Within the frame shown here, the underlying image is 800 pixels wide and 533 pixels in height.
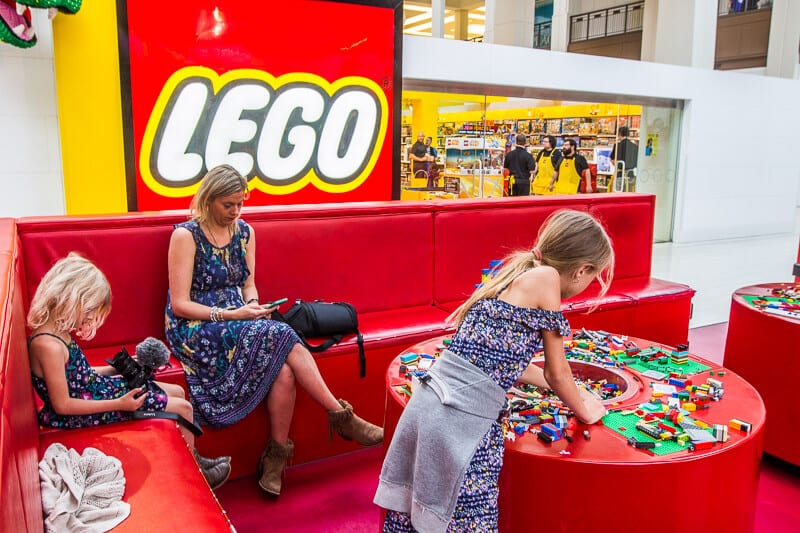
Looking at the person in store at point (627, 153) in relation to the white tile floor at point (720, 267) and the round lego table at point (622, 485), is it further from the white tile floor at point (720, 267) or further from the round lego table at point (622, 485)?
the round lego table at point (622, 485)

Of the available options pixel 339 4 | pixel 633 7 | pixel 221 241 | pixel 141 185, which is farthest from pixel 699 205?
pixel 633 7

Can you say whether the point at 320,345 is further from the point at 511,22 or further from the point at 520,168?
the point at 511,22

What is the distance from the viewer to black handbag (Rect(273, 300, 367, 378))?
3.14 metres

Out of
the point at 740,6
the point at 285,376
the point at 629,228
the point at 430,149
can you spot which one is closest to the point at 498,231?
the point at 629,228

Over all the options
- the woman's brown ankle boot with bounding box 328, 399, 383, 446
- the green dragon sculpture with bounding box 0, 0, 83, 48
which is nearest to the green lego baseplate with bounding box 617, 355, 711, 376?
the woman's brown ankle boot with bounding box 328, 399, 383, 446

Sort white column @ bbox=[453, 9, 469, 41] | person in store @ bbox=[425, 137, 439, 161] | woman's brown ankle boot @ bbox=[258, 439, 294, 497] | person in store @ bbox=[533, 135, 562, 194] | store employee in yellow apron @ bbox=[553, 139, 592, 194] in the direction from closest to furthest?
1. woman's brown ankle boot @ bbox=[258, 439, 294, 497]
2. person in store @ bbox=[425, 137, 439, 161]
3. store employee in yellow apron @ bbox=[553, 139, 592, 194]
4. person in store @ bbox=[533, 135, 562, 194]
5. white column @ bbox=[453, 9, 469, 41]

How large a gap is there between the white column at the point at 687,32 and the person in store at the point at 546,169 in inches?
95.1

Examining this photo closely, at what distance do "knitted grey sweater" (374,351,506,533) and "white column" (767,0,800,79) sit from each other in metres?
12.8

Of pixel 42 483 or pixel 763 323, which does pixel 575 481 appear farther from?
pixel 763 323

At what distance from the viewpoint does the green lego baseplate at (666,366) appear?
8.18ft

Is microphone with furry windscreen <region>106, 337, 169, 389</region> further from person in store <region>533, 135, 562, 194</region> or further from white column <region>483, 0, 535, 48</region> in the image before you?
white column <region>483, 0, 535, 48</region>

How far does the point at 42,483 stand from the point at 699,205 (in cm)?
1044

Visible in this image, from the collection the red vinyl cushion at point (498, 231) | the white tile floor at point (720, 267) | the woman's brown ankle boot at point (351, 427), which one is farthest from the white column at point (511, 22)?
the woman's brown ankle boot at point (351, 427)

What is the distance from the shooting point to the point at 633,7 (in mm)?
20406
